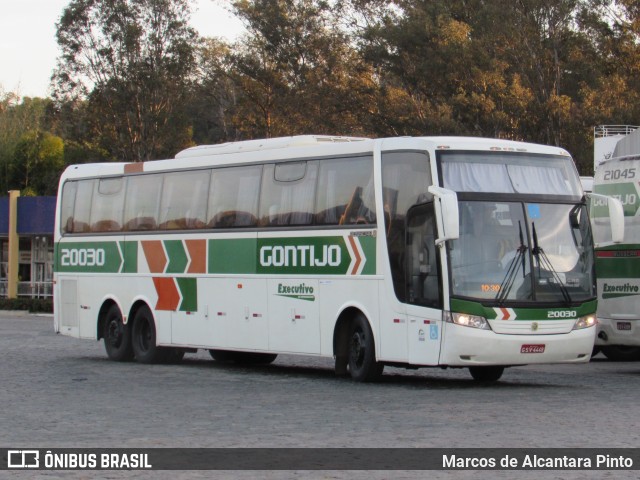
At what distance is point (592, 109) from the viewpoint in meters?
55.4

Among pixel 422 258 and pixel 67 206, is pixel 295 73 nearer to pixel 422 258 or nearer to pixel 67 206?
pixel 67 206

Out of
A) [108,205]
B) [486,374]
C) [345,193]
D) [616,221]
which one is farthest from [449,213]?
[108,205]

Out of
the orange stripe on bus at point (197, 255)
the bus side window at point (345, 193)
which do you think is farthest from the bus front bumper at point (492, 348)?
the orange stripe on bus at point (197, 255)

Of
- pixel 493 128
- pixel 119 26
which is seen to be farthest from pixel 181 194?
pixel 119 26

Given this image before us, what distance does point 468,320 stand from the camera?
648 inches

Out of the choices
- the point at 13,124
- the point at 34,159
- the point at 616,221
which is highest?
the point at 13,124

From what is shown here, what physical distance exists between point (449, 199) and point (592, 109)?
1617 inches

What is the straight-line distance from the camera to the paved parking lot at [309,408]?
37.2 ft

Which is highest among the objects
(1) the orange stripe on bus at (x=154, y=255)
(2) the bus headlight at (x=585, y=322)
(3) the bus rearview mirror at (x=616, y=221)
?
(3) the bus rearview mirror at (x=616, y=221)

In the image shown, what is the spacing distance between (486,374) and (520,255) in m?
2.69

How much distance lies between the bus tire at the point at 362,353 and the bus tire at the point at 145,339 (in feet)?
17.7

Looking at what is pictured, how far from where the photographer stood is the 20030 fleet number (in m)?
24.0

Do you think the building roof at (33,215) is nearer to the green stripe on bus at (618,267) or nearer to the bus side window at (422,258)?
the green stripe on bus at (618,267)
